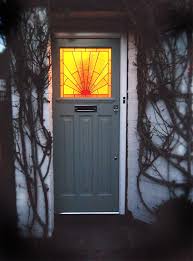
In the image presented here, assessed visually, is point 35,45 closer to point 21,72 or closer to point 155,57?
point 21,72

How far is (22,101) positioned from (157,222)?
2010 mm

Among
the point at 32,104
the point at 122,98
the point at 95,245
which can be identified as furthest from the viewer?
the point at 122,98

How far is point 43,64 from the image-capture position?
362cm

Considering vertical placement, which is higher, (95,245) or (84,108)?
(84,108)

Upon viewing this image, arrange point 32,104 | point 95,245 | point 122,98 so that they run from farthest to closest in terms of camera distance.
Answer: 1. point 122,98
2. point 95,245
3. point 32,104

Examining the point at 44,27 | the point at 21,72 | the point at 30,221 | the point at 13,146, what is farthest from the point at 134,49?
the point at 30,221

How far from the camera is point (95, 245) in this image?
3.80 m

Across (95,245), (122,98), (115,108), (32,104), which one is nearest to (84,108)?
(115,108)

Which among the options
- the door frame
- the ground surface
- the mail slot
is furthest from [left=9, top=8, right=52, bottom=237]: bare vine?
the mail slot

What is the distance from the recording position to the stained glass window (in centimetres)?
425

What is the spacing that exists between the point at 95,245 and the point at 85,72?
6.90ft

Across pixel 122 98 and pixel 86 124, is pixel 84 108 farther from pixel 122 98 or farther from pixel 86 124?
pixel 122 98

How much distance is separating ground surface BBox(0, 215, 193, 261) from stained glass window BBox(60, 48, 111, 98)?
65.4 inches

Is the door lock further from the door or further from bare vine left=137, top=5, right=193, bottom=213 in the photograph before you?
bare vine left=137, top=5, right=193, bottom=213
